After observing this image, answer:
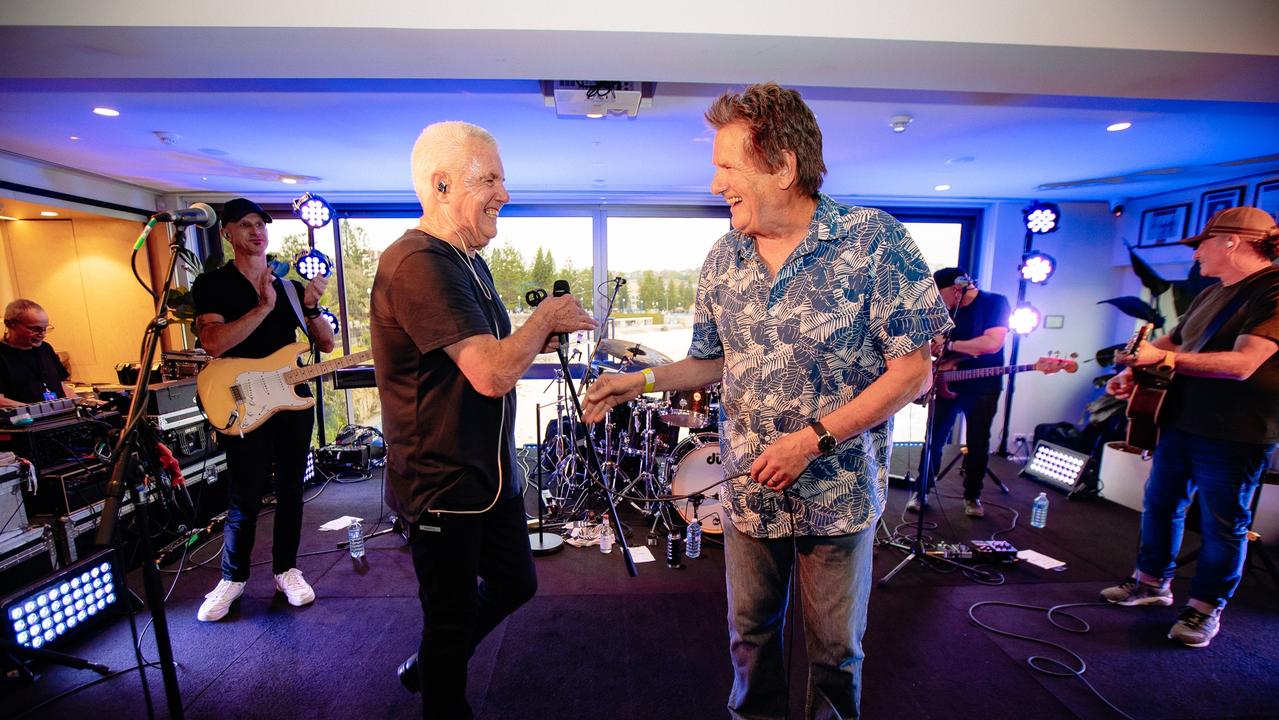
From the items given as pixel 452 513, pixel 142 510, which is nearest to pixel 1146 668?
pixel 452 513

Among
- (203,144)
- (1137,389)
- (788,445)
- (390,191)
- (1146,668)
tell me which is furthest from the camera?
(390,191)

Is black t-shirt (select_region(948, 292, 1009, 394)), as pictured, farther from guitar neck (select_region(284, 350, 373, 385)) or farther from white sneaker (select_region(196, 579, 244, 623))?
white sneaker (select_region(196, 579, 244, 623))

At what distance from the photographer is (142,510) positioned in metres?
1.51

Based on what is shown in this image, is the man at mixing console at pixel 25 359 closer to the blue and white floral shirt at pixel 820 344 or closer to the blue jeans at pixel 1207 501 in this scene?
the blue and white floral shirt at pixel 820 344

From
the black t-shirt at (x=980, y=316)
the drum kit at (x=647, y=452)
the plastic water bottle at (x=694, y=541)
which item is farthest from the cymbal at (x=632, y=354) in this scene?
the black t-shirt at (x=980, y=316)

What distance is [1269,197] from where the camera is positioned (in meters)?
4.40

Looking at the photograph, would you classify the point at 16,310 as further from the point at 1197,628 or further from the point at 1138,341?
the point at 1197,628

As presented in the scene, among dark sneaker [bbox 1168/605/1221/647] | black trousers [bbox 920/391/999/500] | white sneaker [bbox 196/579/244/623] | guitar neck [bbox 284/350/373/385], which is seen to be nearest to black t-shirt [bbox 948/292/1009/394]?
black trousers [bbox 920/391/999/500]

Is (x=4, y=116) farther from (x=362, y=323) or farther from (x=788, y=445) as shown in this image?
(x=788, y=445)

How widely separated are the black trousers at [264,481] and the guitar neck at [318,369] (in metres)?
0.20

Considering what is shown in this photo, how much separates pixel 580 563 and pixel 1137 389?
A: 3.41m

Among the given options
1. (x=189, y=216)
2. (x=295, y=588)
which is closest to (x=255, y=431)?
(x=295, y=588)

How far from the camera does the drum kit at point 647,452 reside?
11.9ft

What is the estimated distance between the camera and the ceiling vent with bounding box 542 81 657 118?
8.76 feet
